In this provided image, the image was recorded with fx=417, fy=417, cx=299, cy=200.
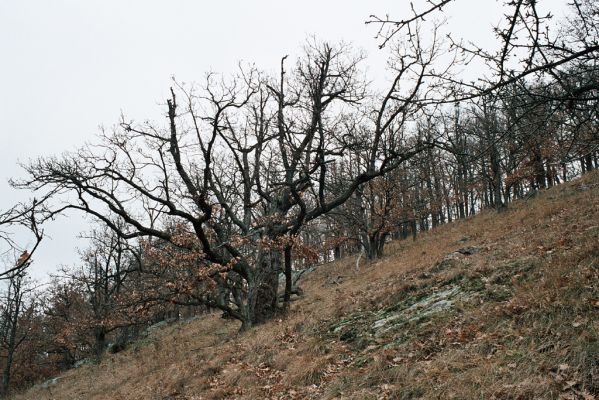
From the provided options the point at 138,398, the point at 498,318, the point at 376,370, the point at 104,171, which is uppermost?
the point at 104,171

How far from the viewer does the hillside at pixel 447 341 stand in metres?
4.57

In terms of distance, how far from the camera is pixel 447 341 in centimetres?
598

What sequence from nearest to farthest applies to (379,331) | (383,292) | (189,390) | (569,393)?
(569,393)
(379,331)
(189,390)
(383,292)

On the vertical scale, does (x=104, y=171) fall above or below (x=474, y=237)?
above

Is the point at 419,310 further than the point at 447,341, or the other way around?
the point at 419,310

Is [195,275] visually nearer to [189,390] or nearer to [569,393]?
[189,390]

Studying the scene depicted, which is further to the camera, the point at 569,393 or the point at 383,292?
the point at 383,292

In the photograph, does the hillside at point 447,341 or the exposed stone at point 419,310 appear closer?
the hillside at point 447,341

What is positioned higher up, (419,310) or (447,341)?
(419,310)

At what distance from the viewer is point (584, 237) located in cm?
805

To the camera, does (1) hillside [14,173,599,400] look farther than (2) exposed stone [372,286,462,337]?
No

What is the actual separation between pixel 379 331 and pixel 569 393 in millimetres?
3874

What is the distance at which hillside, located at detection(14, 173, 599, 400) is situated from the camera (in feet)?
15.0

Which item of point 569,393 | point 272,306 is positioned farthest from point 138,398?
point 569,393
